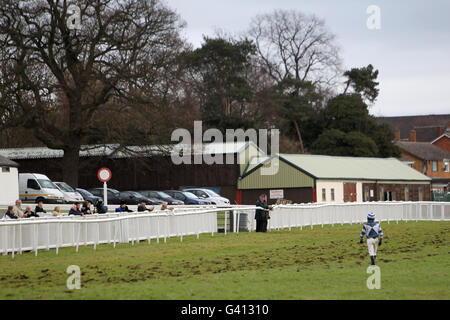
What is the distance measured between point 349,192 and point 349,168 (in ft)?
10.0

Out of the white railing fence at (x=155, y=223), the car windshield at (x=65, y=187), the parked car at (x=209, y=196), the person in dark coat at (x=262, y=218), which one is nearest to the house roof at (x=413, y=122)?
the parked car at (x=209, y=196)

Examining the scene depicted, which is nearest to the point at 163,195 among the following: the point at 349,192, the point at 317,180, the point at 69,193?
the point at 69,193

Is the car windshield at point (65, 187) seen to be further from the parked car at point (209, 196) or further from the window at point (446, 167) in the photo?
the window at point (446, 167)

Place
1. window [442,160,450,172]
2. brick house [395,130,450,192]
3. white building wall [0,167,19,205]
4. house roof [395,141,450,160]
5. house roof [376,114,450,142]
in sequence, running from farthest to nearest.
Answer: house roof [376,114,450,142] → window [442,160,450,172] → house roof [395,141,450,160] → brick house [395,130,450,192] → white building wall [0,167,19,205]

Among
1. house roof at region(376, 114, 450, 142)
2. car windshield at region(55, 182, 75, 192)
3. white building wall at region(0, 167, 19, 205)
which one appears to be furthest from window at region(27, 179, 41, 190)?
house roof at region(376, 114, 450, 142)

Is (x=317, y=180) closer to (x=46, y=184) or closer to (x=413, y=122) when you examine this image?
(x=46, y=184)

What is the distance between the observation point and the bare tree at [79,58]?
45625 millimetres

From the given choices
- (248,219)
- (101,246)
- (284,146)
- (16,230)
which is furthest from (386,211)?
(284,146)

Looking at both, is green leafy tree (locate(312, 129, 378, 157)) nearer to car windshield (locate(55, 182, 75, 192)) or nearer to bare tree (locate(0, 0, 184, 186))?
bare tree (locate(0, 0, 184, 186))

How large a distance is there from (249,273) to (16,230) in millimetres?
8523

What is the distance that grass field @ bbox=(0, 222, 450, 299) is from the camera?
1386 centimetres

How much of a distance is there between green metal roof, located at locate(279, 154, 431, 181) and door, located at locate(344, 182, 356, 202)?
552 mm

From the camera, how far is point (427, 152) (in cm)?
9838

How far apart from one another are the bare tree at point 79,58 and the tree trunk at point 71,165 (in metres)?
0.11
